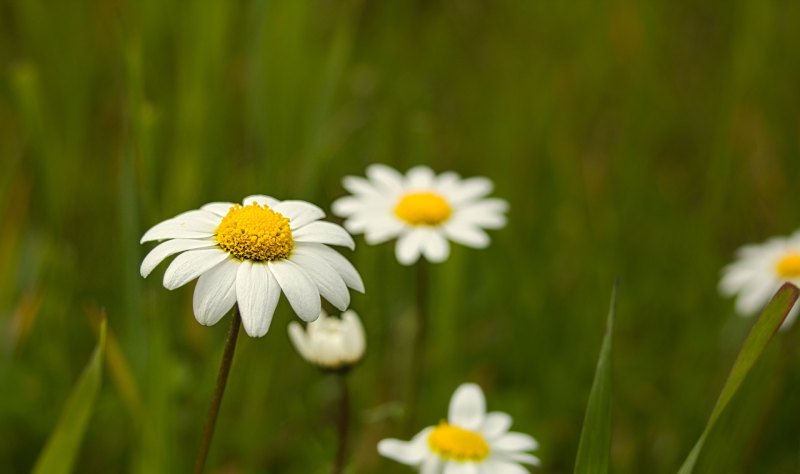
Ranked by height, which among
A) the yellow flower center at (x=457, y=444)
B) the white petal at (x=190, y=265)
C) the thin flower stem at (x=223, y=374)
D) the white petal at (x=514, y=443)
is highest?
the white petal at (x=190, y=265)

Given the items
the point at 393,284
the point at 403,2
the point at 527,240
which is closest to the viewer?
the point at 393,284

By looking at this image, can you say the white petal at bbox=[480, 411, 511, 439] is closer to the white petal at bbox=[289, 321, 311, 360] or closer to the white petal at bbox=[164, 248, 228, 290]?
the white petal at bbox=[289, 321, 311, 360]

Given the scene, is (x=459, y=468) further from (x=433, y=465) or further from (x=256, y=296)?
(x=256, y=296)

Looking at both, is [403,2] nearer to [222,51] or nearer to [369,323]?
[222,51]

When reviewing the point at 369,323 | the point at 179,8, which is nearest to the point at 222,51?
the point at 179,8

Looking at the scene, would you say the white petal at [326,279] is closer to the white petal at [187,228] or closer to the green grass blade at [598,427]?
the white petal at [187,228]

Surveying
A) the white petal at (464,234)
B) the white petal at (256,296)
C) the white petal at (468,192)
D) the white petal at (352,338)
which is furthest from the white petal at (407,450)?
the white petal at (468,192)

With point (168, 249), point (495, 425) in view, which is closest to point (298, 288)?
point (168, 249)
